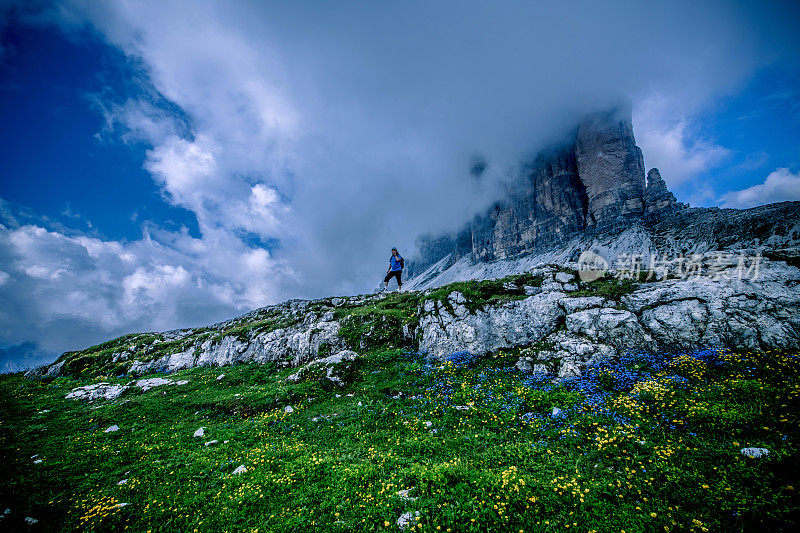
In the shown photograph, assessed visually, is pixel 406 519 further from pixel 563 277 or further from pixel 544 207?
pixel 544 207

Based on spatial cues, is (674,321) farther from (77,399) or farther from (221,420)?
(77,399)

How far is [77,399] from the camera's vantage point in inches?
766

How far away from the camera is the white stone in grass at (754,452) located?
7.35m

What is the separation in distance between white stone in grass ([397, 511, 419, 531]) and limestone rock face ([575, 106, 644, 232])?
172927 mm

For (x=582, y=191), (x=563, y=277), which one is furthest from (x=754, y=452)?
(x=582, y=191)

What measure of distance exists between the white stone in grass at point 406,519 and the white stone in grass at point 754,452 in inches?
356

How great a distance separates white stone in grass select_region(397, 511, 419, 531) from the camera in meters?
Result: 6.82

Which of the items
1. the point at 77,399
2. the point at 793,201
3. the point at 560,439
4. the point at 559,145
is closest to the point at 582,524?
the point at 560,439

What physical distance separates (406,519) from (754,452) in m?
9.53

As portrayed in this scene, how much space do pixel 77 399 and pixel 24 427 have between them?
241 inches

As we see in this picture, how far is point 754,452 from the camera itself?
24.6 ft

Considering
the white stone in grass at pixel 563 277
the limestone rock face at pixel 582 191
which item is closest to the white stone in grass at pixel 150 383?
the white stone in grass at pixel 563 277

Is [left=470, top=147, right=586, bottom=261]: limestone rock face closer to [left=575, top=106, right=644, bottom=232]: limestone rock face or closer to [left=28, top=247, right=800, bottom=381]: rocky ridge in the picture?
[left=575, top=106, right=644, bottom=232]: limestone rock face

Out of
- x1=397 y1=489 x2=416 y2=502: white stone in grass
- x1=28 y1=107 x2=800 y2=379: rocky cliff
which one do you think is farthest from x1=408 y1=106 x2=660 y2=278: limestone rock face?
x1=397 y1=489 x2=416 y2=502: white stone in grass
